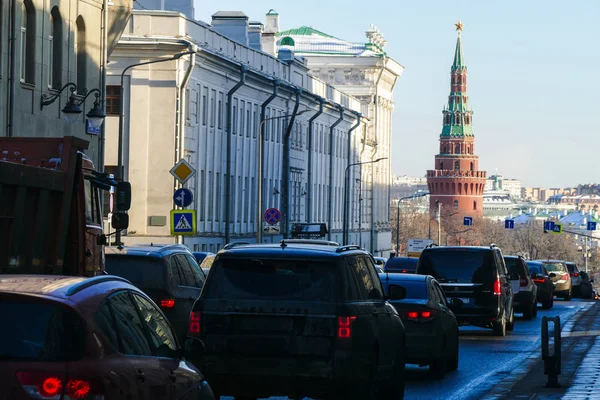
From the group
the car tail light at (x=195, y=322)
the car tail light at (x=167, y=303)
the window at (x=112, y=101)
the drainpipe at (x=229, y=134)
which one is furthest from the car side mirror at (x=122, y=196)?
the drainpipe at (x=229, y=134)

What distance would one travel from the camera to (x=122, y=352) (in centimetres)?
834

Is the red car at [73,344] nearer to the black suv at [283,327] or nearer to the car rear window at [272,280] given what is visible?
the black suv at [283,327]

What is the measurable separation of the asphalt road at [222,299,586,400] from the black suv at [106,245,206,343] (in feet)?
9.29

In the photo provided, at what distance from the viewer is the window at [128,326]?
8469 millimetres

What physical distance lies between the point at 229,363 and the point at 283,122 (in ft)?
210

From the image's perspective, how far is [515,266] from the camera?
39000 millimetres

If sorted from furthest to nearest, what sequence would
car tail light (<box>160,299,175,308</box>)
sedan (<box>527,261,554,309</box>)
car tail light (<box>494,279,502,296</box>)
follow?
1. sedan (<box>527,261,554,309</box>)
2. car tail light (<box>494,279,502,296</box>)
3. car tail light (<box>160,299,175,308</box>)

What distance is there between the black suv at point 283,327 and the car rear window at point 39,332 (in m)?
5.25

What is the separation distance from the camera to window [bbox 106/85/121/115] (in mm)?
57469

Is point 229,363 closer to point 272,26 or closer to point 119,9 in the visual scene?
point 119,9

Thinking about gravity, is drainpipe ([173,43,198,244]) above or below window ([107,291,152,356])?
above

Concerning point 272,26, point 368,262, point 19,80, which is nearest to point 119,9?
point 19,80

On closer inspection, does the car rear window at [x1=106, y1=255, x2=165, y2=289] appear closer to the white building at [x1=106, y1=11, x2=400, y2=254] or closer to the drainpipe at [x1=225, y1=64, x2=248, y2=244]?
the white building at [x1=106, y1=11, x2=400, y2=254]

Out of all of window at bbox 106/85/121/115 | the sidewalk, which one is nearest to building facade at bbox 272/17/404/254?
window at bbox 106/85/121/115
